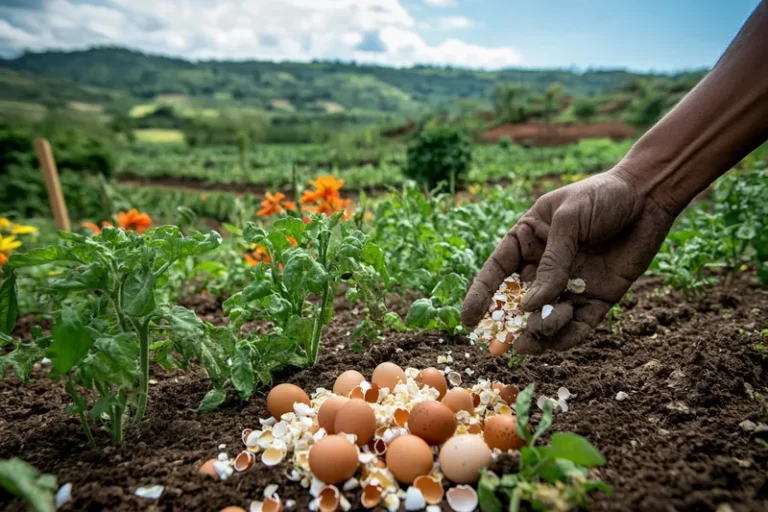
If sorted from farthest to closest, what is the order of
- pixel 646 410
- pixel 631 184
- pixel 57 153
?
pixel 57 153
pixel 631 184
pixel 646 410

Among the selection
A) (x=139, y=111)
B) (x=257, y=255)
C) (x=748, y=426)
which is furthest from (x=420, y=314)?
(x=139, y=111)

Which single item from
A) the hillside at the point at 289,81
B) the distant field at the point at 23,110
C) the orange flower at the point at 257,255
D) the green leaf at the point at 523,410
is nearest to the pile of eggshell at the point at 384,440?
the green leaf at the point at 523,410

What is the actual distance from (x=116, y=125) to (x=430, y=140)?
29.2 metres

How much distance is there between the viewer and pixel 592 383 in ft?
6.35

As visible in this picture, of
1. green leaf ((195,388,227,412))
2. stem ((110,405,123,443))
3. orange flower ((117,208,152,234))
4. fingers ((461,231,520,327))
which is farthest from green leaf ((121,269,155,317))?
orange flower ((117,208,152,234))

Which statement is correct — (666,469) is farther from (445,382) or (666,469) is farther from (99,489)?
(99,489)

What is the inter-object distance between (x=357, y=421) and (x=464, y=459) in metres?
0.35

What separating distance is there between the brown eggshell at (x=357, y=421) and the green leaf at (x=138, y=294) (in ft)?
2.30

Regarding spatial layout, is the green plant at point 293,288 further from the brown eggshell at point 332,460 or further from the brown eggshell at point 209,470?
the brown eggshell at point 332,460

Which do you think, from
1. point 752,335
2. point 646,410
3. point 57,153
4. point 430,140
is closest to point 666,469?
point 646,410

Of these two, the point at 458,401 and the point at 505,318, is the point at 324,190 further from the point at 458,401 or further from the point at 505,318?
the point at 458,401

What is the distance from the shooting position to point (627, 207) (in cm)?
216

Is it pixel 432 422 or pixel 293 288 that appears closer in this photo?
pixel 432 422

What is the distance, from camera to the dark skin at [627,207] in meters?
1.91
